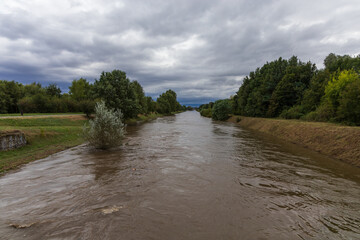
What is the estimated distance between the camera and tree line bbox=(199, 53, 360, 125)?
2611 cm

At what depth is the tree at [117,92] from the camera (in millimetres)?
43938

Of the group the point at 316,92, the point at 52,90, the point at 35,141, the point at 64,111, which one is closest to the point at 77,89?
the point at 52,90

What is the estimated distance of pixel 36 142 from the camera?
750 inches

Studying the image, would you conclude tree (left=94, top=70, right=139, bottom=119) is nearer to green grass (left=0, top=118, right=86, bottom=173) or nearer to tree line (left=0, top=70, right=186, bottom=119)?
tree line (left=0, top=70, right=186, bottom=119)

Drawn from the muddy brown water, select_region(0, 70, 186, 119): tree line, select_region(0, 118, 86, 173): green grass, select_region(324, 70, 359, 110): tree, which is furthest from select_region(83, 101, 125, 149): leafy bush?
select_region(324, 70, 359, 110): tree

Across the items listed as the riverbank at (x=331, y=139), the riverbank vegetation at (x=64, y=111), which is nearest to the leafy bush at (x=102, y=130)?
the riverbank vegetation at (x=64, y=111)

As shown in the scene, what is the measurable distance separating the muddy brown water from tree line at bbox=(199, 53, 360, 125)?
650 inches

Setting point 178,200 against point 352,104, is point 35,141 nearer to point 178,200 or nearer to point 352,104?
point 178,200

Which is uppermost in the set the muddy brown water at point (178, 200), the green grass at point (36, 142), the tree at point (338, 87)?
the tree at point (338, 87)

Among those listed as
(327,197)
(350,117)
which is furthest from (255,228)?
(350,117)

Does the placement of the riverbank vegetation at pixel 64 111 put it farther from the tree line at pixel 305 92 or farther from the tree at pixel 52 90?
the tree line at pixel 305 92

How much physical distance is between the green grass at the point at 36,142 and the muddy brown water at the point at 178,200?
1.49m

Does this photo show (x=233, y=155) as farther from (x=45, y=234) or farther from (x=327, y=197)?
(x=45, y=234)

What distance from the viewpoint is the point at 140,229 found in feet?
21.3
